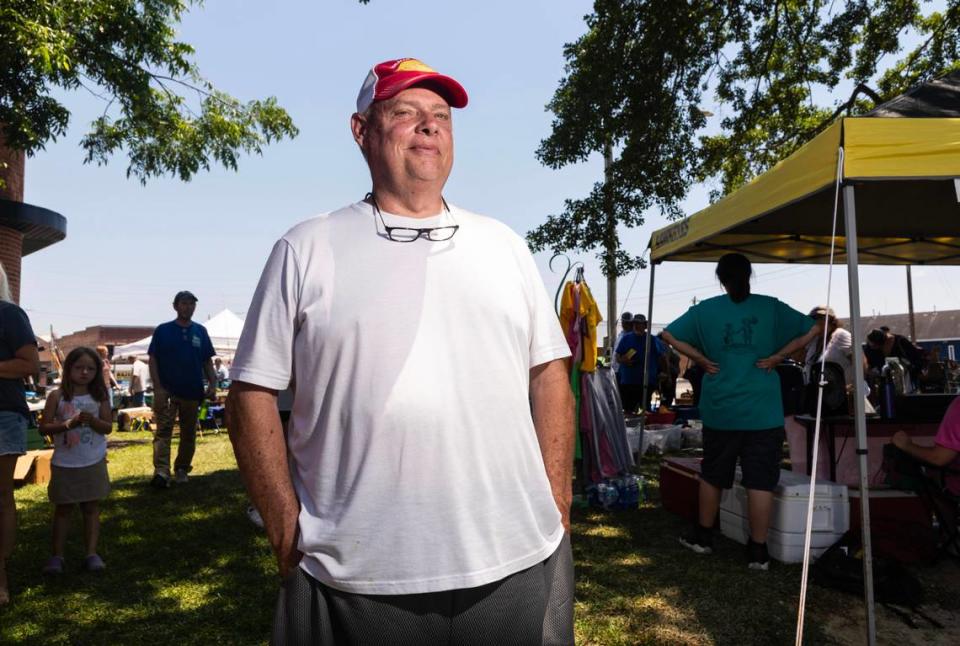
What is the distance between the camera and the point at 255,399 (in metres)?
1.42


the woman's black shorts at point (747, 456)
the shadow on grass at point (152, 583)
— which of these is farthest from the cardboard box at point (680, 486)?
the shadow on grass at point (152, 583)

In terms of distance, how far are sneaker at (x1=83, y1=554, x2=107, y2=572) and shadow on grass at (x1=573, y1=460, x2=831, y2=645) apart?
3.25m

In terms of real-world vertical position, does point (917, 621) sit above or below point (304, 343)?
below

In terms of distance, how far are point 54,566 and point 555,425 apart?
4.47 metres

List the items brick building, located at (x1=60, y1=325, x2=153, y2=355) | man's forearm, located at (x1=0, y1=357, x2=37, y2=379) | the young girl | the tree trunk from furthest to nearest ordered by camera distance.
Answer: brick building, located at (x1=60, y1=325, x2=153, y2=355)
the tree trunk
the young girl
man's forearm, located at (x1=0, y1=357, x2=37, y2=379)

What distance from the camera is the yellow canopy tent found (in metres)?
3.60

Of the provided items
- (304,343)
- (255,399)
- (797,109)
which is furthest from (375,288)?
(797,109)

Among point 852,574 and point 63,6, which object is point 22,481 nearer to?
point 63,6

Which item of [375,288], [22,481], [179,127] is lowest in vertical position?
[22,481]

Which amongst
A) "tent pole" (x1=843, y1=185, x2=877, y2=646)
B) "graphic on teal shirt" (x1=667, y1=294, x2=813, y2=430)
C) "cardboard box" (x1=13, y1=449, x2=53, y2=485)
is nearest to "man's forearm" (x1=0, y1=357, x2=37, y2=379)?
"graphic on teal shirt" (x1=667, y1=294, x2=813, y2=430)

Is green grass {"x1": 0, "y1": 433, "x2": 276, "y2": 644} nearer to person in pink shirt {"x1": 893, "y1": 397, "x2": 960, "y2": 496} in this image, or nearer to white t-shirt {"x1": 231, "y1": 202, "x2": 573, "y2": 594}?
white t-shirt {"x1": 231, "y1": 202, "x2": 573, "y2": 594}

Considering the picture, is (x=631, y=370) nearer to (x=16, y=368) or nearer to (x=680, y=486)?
(x=680, y=486)

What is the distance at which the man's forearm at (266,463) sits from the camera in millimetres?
1375

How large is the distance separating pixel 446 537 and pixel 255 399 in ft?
1.57
